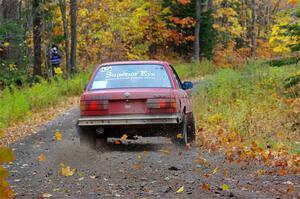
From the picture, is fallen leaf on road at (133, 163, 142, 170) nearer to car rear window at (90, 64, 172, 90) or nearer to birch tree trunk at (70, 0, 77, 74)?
car rear window at (90, 64, 172, 90)

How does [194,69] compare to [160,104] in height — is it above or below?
below

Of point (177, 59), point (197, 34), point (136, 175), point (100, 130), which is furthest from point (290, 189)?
point (177, 59)

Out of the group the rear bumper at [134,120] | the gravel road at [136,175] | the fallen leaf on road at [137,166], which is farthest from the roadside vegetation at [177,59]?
the fallen leaf on road at [137,166]

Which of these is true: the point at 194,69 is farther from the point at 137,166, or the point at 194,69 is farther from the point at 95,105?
the point at 137,166

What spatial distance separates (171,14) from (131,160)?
31110 millimetres

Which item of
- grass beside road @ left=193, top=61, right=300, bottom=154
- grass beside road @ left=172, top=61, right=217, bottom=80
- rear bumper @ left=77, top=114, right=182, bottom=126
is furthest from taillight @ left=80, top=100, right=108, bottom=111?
grass beside road @ left=172, top=61, right=217, bottom=80

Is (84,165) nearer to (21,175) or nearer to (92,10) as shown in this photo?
(21,175)

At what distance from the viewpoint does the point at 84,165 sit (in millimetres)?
8828

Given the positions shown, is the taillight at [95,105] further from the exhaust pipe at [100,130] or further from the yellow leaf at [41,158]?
the yellow leaf at [41,158]

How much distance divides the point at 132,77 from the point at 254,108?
610 cm

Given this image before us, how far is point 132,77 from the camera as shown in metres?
10.5

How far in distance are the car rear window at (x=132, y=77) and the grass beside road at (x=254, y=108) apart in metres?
2.14

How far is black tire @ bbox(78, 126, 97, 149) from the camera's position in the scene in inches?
395

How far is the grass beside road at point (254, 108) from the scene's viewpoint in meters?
11.9
